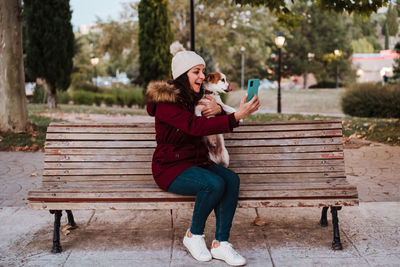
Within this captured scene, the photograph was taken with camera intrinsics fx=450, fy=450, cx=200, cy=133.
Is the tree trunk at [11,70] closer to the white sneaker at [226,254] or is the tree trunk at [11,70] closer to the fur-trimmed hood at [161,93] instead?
the fur-trimmed hood at [161,93]

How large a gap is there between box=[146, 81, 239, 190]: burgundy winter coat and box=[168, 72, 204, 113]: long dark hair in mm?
54

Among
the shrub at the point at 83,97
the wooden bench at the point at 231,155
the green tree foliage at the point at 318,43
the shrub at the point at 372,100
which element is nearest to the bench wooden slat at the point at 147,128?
the wooden bench at the point at 231,155

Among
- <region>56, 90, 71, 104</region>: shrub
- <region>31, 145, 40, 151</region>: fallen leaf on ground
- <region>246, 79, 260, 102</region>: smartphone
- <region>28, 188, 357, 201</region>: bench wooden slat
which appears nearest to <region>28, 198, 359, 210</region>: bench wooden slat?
<region>28, 188, 357, 201</region>: bench wooden slat

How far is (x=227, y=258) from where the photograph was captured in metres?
3.23

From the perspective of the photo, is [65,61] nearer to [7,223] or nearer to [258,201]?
[7,223]

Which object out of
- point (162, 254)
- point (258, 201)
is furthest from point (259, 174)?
point (162, 254)

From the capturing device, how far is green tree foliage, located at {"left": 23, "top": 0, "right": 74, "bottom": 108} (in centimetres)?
1920

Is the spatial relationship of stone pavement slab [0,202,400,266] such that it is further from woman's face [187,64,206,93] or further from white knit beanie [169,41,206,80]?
white knit beanie [169,41,206,80]

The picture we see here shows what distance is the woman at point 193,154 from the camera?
3246 millimetres

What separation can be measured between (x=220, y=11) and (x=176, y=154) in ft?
95.3

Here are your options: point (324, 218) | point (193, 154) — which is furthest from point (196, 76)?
point (324, 218)

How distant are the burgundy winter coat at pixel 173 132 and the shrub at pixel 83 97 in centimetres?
2744

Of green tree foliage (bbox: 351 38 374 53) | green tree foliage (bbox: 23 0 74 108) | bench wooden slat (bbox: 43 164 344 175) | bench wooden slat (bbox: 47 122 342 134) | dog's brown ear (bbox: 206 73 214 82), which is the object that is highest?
green tree foliage (bbox: 351 38 374 53)

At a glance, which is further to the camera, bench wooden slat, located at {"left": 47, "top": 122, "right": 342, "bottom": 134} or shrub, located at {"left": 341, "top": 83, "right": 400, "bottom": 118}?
shrub, located at {"left": 341, "top": 83, "right": 400, "bottom": 118}
